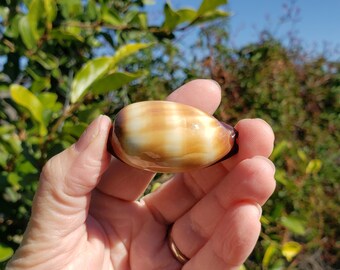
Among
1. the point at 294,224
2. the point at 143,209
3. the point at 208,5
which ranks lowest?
the point at 294,224

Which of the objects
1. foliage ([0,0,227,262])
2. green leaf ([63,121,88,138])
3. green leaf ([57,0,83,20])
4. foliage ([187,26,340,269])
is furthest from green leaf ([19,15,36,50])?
foliage ([187,26,340,269])

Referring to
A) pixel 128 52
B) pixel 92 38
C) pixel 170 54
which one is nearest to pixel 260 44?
pixel 170 54

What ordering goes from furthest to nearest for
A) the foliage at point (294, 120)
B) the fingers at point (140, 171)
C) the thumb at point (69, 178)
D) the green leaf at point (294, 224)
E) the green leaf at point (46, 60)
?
the foliage at point (294, 120) → the green leaf at point (294, 224) → the green leaf at point (46, 60) → the fingers at point (140, 171) → the thumb at point (69, 178)

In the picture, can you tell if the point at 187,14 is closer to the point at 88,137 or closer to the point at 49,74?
the point at 49,74

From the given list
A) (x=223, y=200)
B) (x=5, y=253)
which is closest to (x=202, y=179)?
(x=223, y=200)

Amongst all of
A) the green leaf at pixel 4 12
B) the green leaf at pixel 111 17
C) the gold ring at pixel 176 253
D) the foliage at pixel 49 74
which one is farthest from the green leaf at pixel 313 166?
the green leaf at pixel 4 12

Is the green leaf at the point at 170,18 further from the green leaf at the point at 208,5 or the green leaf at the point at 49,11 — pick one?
the green leaf at the point at 49,11

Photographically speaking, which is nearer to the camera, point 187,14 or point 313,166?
point 187,14

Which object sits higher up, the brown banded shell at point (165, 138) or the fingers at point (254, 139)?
the brown banded shell at point (165, 138)
